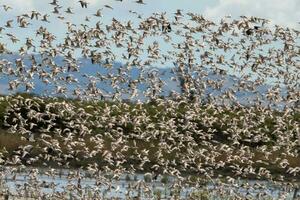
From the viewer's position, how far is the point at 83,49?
155 ft

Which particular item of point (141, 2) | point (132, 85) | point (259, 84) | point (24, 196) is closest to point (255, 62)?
point (259, 84)

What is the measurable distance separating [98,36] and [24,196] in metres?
10.5

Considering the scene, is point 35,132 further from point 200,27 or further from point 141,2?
point 141,2

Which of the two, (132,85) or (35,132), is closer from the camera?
(132,85)

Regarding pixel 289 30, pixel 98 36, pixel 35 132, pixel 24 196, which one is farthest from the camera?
pixel 35 132

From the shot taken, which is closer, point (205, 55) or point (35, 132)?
point (205, 55)

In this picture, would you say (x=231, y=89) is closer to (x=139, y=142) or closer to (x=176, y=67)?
(x=176, y=67)

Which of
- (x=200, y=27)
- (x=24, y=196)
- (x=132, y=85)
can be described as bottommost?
(x=24, y=196)

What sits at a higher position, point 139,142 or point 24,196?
point 139,142

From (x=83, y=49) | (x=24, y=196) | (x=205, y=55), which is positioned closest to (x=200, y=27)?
(x=205, y=55)

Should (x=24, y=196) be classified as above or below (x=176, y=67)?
below

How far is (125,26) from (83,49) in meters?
2.37

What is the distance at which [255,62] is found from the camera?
165 ft

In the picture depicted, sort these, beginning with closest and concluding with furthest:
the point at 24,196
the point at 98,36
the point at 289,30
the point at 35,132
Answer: the point at 24,196
the point at 98,36
the point at 289,30
the point at 35,132
